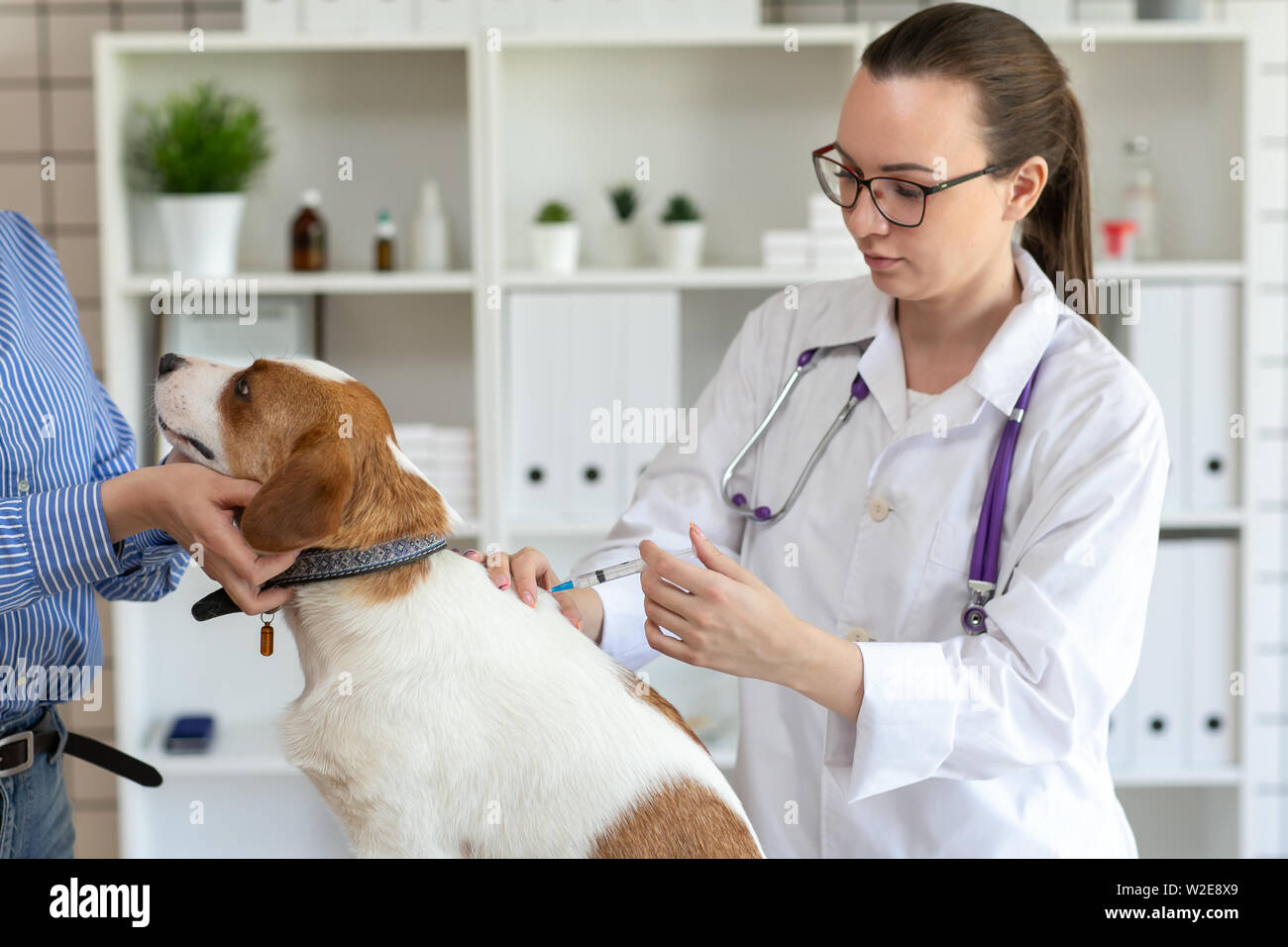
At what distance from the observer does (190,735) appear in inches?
94.3

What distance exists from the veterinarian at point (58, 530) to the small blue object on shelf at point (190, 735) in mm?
1253

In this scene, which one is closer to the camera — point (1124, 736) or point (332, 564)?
point (332, 564)

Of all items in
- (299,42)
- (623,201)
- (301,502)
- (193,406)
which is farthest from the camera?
(623,201)

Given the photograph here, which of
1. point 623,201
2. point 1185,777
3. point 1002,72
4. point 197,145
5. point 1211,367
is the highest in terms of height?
point 197,145

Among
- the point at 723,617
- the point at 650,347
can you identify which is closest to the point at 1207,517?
the point at 650,347

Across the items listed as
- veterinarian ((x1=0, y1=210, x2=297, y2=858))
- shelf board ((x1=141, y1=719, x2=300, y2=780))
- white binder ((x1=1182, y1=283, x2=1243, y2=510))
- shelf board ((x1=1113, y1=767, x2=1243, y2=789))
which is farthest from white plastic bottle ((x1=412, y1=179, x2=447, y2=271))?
shelf board ((x1=1113, y1=767, x2=1243, y2=789))

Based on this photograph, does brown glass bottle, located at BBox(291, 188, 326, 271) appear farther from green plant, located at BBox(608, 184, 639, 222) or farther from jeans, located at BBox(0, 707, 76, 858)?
jeans, located at BBox(0, 707, 76, 858)

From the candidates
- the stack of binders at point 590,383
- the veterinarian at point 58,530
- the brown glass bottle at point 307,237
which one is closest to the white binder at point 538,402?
the stack of binders at point 590,383

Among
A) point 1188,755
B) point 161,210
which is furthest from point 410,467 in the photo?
point 1188,755

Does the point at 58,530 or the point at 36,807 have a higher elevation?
the point at 58,530

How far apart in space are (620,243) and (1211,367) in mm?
1268

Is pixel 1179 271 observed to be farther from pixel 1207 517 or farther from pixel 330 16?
pixel 330 16

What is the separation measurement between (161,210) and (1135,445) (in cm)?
200
